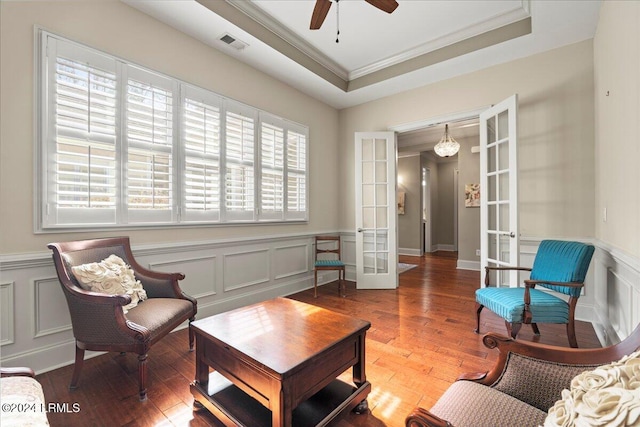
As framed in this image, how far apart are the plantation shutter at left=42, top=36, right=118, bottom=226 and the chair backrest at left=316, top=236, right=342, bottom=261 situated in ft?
8.76

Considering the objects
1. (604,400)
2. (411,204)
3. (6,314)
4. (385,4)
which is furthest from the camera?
(411,204)

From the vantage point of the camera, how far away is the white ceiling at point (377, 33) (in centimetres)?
264

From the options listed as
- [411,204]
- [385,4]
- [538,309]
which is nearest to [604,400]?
[538,309]

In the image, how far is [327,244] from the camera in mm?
4668

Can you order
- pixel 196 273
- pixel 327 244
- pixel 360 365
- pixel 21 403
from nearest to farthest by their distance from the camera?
1. pixel 21 403
2. pixel 360 365
3. pixel 196 273
4. pixel 327 244

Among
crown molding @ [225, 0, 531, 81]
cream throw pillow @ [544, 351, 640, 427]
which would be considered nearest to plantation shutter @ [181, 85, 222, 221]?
crown molding @ [225, 0, 531, 81]

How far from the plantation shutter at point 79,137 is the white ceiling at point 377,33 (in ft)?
2.52

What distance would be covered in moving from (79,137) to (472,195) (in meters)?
6.47

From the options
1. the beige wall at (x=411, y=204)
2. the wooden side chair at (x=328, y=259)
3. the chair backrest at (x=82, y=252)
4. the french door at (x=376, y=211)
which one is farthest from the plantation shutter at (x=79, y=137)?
the beige wall at (x=411, y=204)

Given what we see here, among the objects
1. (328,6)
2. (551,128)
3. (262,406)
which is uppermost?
(328,6)

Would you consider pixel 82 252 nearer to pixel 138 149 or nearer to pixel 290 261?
pixel 138 149

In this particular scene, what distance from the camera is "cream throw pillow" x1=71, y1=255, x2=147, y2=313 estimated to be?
1920 mm

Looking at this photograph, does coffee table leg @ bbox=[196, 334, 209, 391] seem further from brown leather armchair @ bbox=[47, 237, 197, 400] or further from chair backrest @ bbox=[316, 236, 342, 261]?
chair backrest @ bbox=[316, 236, 342, 261]

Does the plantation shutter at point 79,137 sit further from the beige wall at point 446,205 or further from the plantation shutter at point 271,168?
the beige wall at point 446,205
